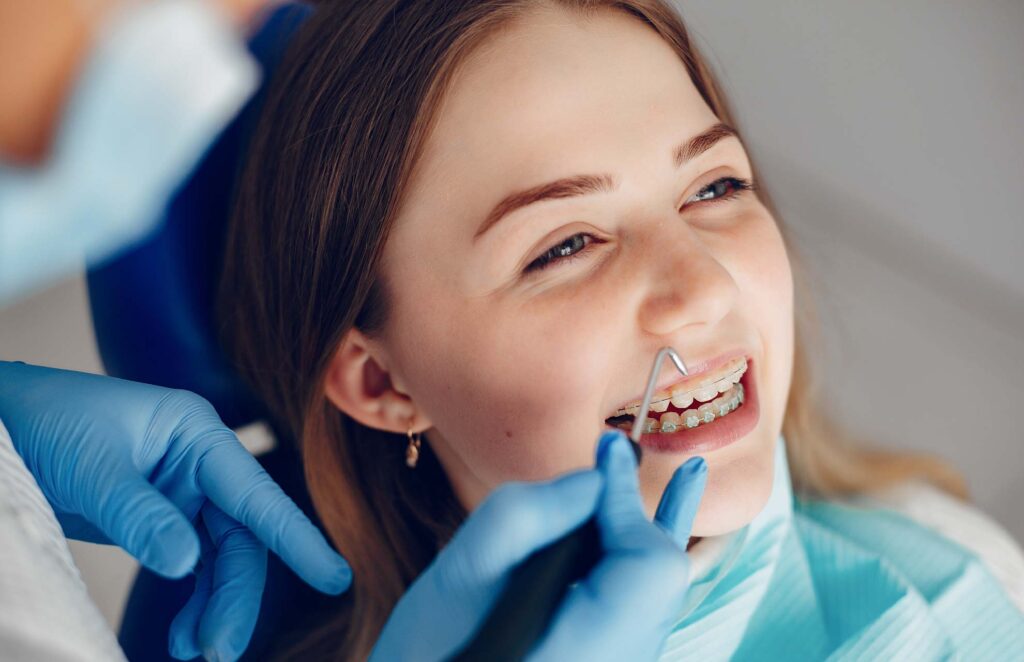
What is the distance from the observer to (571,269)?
36.6 inches

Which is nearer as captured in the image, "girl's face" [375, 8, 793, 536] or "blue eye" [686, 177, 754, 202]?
"girl's face" [375, 8, 793, 536]

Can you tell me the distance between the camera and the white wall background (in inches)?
57.1

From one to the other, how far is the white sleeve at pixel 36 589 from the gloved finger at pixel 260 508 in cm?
15

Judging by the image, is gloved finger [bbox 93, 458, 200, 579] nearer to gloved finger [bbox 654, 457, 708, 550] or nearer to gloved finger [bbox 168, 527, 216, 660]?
gloved finger [bbox 168, 527, 216, 660]

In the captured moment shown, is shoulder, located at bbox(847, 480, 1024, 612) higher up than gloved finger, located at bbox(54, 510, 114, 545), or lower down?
higher up

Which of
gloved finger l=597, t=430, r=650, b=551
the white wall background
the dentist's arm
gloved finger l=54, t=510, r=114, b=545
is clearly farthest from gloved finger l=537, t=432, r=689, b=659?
the dentist's arm

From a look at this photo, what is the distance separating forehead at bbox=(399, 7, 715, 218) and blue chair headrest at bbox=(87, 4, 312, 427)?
0.42 metres

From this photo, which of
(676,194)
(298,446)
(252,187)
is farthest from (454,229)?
(298,446)

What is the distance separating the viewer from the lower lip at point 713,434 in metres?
0.94

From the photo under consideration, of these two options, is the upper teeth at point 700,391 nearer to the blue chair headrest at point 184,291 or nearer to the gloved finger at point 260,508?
the gloved finger at point 260,508

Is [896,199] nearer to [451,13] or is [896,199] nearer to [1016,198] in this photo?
[1016,198]

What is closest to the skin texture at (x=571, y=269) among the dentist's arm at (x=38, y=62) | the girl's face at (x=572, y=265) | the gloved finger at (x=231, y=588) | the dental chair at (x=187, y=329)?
the girl's face at (x=572, y=265)

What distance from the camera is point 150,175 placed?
124 centimetres

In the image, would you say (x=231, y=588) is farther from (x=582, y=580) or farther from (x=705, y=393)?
(x=705, y=393)
